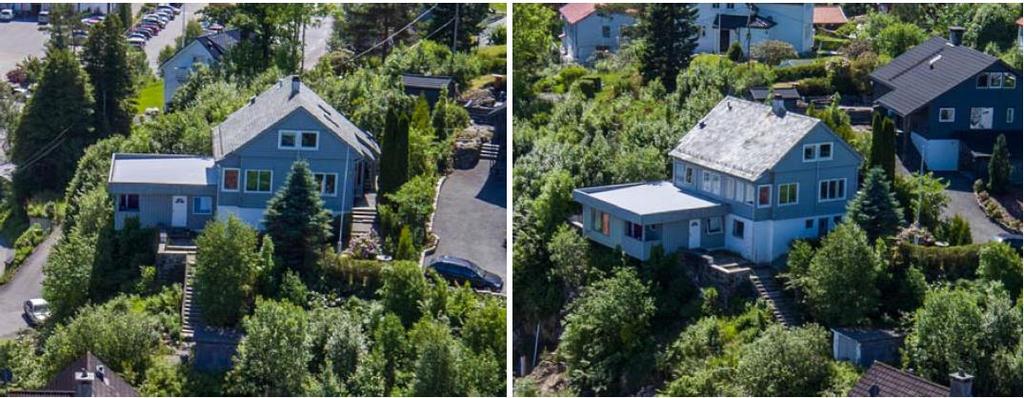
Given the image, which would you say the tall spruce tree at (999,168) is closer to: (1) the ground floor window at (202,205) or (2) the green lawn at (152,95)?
(1) the ground floor window at (202,205)

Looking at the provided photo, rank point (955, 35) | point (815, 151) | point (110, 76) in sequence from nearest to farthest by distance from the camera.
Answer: point (815, 151), point (955, 35), point (110, 76)

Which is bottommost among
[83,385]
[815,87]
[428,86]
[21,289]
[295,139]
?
[83,385]

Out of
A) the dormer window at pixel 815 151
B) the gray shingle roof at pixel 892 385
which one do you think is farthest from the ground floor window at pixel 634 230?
the gray shingle roof at pixel 892 385

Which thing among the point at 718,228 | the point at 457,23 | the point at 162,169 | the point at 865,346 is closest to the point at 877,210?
the point at 718,228

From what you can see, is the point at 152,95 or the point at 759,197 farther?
the point at 152,95

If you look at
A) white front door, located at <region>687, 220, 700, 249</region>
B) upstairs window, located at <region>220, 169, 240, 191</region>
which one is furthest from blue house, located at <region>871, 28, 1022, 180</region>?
upstairs window, located at <region>220, 169, 240, 191</region>

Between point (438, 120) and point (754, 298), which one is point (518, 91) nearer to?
point (438, 120)

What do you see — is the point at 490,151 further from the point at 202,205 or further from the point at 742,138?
the point at 202,205
